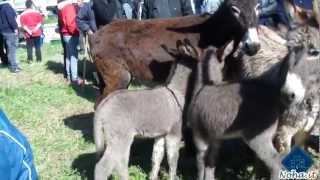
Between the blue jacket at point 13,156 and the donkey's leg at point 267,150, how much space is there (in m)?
2.18

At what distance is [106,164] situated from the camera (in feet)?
18.5

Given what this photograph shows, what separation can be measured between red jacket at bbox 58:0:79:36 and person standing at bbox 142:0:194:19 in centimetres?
346

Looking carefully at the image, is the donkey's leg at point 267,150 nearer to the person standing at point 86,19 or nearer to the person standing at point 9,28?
the person standing at point 86,19

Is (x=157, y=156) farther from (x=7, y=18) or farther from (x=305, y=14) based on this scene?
(x=7, y=18)

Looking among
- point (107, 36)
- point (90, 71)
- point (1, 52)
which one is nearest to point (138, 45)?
point (107, 36)

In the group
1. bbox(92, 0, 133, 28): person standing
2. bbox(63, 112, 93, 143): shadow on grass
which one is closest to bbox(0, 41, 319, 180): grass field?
bbox(63, 112, 93, 143): shadow on grass

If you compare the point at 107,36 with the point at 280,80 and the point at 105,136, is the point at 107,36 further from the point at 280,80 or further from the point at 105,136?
the point at 280,80

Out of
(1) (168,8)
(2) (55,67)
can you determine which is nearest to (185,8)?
(1) (168,8)

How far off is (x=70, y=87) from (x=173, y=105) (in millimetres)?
6614

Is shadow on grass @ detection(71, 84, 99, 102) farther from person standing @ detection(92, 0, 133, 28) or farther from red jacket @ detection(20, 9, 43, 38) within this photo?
red jacket @ detection(20, 9, 43, 38)

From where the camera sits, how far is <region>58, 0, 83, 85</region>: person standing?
1295 cm

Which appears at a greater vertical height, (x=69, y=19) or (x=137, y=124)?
(x=69, y=19)

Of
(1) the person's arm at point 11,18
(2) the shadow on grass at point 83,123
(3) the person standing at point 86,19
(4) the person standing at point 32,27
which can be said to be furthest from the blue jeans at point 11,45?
(2) the shadow on grass at point 83,123

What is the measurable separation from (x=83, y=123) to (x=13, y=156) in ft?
13.2
